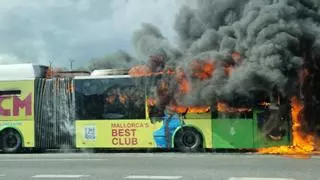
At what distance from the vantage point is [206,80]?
18875mm

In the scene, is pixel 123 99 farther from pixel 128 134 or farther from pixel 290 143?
pixel 290 143

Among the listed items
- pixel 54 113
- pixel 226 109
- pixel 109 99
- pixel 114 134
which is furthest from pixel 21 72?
pixel 226 109

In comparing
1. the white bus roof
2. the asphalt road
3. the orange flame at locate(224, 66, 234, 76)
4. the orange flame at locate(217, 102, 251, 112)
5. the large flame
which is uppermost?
the white bus roof

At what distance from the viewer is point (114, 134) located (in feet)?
65.5

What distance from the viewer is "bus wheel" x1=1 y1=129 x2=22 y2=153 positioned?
2105cm

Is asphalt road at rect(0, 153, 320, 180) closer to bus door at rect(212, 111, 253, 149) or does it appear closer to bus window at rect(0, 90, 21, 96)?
bus door at rect(212, 111, 253, 149)

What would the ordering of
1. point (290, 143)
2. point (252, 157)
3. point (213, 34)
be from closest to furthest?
point (252, 157)
point (290, 143)
point (213, 34)

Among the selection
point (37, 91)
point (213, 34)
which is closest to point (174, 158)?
point (213, 34)

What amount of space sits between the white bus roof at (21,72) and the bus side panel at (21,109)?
20 cm

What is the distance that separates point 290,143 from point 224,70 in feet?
9.17

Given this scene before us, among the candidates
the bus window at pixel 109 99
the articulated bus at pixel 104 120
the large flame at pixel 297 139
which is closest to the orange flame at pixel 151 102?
the articulated bus at pixel 104 120

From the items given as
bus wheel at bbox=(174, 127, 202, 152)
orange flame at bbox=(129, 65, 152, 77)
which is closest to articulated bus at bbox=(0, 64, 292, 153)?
bus wheel at bbox=(174, 127, 202, 152)

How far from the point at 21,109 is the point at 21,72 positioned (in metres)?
1.23

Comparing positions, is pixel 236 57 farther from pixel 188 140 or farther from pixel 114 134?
pixel 114 134
